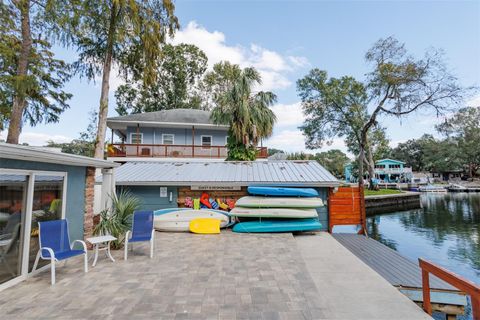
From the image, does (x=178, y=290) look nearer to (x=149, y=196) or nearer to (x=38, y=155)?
(x=38, y=155)

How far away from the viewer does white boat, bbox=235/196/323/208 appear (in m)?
7.92

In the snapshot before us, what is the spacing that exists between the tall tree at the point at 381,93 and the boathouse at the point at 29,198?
2055 centimetres

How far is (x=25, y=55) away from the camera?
1115 cm

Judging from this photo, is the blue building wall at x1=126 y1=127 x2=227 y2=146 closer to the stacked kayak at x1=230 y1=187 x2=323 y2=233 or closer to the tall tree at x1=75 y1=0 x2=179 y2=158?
the tall tree at x1=75 y1=0 x2=179 y2=158

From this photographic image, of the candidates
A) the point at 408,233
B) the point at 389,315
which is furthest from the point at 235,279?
the point at 408,233

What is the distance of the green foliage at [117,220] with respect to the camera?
5.90 meters

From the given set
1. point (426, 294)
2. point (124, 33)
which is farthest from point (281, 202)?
point (124, 33)

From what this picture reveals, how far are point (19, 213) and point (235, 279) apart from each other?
395 centimetres

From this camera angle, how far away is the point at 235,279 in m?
4.18

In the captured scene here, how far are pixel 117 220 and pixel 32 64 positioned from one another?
36.4 feet

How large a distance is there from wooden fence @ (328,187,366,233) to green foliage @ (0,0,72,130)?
13541 millimetres

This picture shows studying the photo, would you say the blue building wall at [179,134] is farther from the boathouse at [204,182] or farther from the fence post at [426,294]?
the fence post at [426,294]

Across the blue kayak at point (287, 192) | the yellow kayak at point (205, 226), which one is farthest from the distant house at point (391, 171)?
the yellow kayak at point (205, 226)

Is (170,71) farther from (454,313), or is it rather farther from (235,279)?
(454,313)
